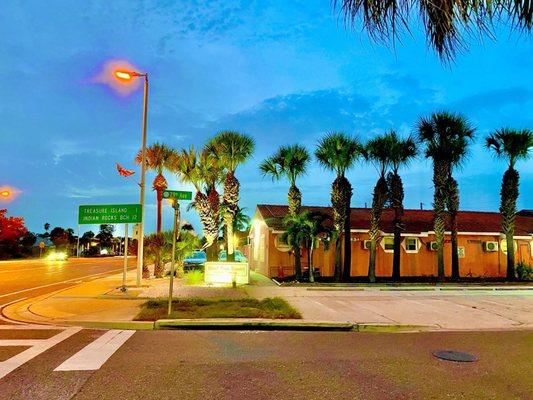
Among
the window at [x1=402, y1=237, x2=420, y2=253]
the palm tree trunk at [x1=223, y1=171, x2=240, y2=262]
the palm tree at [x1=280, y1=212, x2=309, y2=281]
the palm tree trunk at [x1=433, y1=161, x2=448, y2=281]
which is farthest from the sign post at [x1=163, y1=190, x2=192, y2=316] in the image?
the window at [x1=402, y1=237, x2=420, y2=253]

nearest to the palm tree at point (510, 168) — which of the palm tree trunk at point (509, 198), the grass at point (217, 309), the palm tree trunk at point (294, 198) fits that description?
the palm tree trunk at point (509, 198)

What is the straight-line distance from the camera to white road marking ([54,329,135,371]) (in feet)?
21.6

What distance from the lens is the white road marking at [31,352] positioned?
256 inches

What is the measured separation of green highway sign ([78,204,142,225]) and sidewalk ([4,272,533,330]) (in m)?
2.63

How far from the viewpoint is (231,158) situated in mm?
24203

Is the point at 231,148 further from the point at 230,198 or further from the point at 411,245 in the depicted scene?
the point at 411,245

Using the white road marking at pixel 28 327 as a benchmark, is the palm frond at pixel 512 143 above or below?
above

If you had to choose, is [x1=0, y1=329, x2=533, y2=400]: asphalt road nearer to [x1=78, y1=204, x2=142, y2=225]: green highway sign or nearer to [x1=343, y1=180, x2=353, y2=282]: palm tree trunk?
[x1=78, y1=204, x2=142, y2=225]: green highway sign

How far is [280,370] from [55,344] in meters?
4.29

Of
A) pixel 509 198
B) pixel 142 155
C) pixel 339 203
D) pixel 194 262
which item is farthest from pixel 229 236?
pixel 509 198

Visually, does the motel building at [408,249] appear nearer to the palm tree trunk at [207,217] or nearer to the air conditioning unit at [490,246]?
the air conditioning unit at [490,246]

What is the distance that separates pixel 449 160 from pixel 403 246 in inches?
250

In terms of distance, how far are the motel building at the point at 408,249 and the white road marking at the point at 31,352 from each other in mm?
15842

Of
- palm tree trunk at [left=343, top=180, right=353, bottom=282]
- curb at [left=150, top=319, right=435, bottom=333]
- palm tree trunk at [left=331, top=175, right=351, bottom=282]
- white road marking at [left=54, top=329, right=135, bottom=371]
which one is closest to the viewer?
white road marking at [left=54, top=329, right=135, bottom=371]
